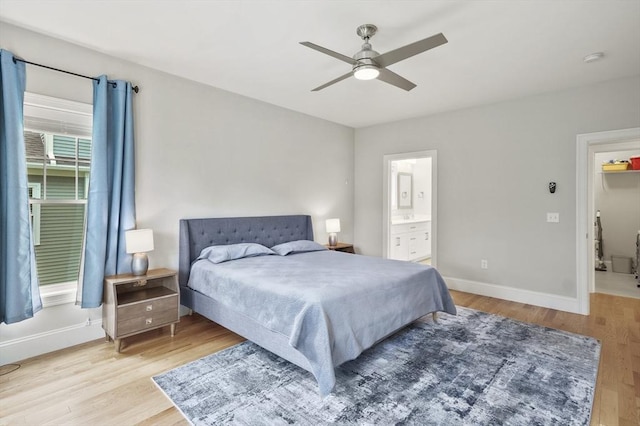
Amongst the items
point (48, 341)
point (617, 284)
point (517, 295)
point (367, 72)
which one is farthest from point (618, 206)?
point (48, 341)

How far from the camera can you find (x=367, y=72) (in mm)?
2514

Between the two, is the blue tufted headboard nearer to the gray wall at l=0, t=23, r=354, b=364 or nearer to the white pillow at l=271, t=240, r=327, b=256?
the gray wall at l=0, t=23, r=354, b=364

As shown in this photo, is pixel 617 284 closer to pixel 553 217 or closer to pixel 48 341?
pixel 553 217

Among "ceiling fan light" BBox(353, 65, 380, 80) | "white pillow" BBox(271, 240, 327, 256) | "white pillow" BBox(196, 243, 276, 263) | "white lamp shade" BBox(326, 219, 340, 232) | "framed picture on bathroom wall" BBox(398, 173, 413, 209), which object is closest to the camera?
"ceiling fan light" BBox(353, 65, 380, 80)

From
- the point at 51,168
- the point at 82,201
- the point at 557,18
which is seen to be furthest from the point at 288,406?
the point at 557,18

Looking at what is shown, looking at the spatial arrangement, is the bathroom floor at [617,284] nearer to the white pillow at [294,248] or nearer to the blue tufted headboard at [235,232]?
the white pillow at [294,248]

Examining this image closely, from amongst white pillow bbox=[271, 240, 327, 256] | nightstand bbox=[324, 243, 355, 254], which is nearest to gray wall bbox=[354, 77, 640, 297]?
nightstand bbox=[324, 243, 355, 254]

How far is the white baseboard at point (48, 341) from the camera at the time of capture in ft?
8.65

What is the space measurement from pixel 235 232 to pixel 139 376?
1954mm

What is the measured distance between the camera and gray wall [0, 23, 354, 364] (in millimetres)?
2855

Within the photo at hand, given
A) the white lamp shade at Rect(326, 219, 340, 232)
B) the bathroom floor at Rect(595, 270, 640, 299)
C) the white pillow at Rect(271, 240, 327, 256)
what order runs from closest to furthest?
1. the white pillow at Rect(271, 240, 327, 256)
2. the bathroom floor at Rect(595, 270, 640, 299)
3. the white lamp shade at Rect(326, 219, 340, 232)

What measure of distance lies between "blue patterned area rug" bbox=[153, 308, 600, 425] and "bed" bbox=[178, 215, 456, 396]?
20cm

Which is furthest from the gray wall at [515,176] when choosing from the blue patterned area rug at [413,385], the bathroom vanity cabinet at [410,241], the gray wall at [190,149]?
the gray wall at [190,149]

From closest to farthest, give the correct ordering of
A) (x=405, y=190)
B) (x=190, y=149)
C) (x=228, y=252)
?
(x=228, y=252), (x=190, y=149), (x=405, y=190)
